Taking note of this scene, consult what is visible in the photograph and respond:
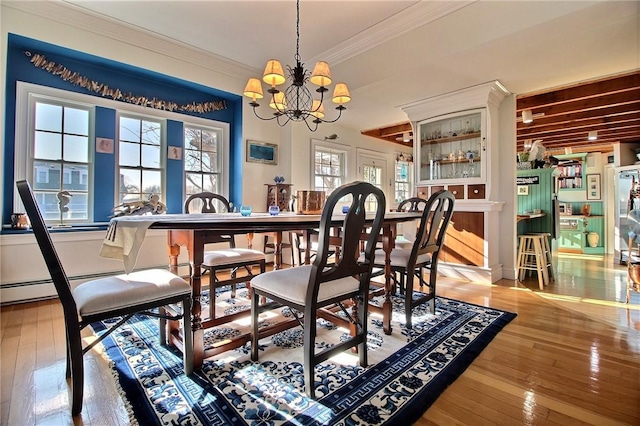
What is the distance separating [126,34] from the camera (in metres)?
3.15

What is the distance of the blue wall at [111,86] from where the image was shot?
2.79 metres

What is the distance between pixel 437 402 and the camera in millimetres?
1372

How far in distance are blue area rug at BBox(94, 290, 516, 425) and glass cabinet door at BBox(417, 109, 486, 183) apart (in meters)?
2.37

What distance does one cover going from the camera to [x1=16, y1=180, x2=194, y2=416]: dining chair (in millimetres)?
1237

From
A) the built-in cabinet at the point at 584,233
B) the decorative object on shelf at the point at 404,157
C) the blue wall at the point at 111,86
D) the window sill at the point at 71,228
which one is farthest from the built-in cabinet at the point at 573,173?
the window sill at the point at 71,228

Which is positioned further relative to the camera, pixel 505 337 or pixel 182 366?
pixel 505 337

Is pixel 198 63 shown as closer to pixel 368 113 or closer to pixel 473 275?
pixel 368 113

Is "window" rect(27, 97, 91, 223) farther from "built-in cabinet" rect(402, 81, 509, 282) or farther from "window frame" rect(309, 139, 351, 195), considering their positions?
"built-in cabinet" rect(402, 81, 509, 282)

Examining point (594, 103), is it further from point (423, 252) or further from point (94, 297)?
point (94, 297)

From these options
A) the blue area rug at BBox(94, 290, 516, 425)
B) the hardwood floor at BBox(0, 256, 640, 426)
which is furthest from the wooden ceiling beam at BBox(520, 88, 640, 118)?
the blue area rug at BBox(94, 290, 516, 425)

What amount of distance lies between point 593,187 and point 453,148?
5181 millimetres

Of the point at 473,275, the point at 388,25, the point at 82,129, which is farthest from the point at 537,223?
the point at 82,129

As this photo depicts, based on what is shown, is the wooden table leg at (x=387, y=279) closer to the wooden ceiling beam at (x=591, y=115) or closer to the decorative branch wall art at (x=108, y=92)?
the decorative branch wall art at (x=108, y=92)

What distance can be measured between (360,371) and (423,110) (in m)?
3.73
